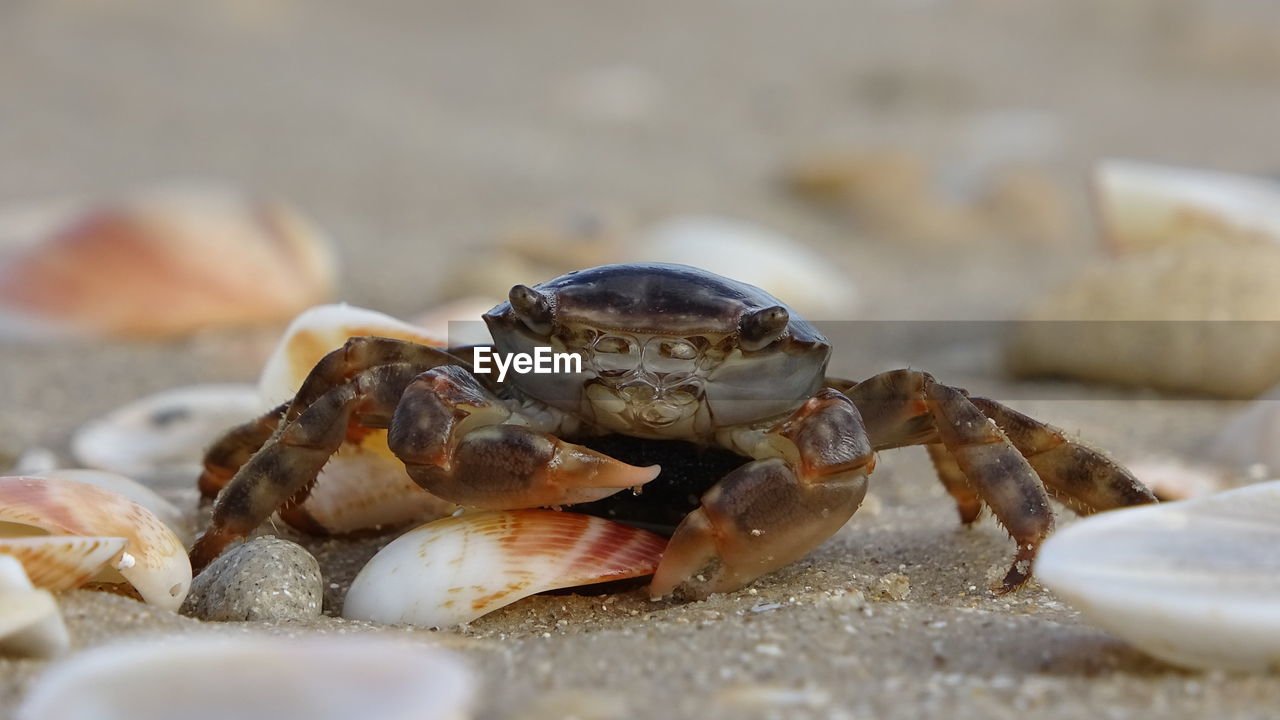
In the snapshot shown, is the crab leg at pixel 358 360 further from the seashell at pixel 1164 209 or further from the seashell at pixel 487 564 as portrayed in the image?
the seashell at pixel 1164 209

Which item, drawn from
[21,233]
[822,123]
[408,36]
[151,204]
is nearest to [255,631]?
[151,204]

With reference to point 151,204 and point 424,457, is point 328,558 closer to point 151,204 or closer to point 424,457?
point 424,457

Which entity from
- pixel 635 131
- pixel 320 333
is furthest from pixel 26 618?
pixel 635 131

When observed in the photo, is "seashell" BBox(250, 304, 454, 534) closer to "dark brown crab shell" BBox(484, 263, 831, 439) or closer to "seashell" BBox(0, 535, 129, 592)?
"dark brown crab shell" BBox(484, 263, 831, 439)

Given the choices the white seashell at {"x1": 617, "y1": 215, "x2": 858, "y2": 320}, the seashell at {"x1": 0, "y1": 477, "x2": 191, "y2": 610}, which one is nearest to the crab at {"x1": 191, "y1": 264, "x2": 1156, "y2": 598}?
the seashell at {"x1": 0, "y1": 477, "x2": 191, "y2": 610}

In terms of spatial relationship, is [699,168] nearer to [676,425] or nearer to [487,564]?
[676,425]
